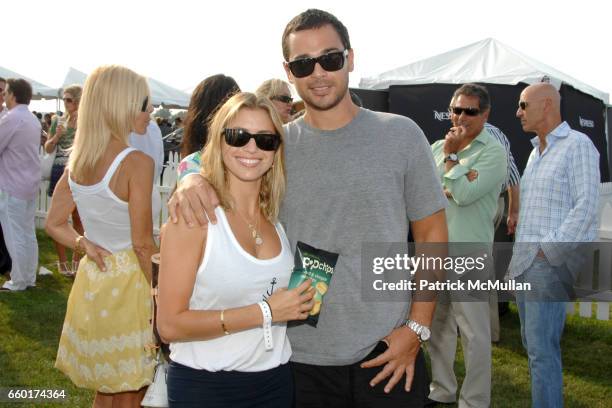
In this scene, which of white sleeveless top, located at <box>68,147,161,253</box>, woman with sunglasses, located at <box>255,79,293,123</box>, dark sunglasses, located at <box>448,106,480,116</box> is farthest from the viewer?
dark sunglasses, located at <box>448,106,480,116</box>

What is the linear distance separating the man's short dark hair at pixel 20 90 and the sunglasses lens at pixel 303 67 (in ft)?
20.4

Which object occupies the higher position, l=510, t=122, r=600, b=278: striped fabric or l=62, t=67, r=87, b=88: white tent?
l=62, t=67, r=87, b=88: white tent

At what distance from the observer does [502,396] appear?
5.47 meters

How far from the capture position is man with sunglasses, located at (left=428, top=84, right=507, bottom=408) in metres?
4.93

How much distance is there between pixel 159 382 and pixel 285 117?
7.20ft

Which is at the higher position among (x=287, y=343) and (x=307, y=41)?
(x=307, y=41)

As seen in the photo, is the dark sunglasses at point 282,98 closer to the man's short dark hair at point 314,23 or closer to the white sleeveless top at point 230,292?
the man's short dark hair at point 314,23

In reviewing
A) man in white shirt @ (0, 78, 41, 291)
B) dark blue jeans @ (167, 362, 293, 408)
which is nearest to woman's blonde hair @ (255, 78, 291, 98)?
dark blue jeans @ (167, 362, 293, 408)

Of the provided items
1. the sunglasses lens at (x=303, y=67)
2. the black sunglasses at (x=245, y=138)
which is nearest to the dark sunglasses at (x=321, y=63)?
the sunglasses lens at (x=303, y=67)

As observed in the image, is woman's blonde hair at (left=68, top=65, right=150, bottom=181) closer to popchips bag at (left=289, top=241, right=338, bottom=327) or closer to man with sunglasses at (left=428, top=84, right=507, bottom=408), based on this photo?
popchips bag at (left=289, top=241, right=338, bottom=327)

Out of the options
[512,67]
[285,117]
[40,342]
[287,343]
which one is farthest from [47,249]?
[287,343]

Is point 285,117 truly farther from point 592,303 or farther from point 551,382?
point 592,303

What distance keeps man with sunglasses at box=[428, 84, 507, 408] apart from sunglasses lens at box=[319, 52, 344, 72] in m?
2.45

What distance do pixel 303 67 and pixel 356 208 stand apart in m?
0.59
